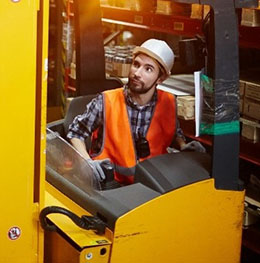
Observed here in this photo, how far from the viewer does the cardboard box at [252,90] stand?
5.66 metres

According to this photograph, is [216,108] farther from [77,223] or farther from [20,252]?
[20,252]

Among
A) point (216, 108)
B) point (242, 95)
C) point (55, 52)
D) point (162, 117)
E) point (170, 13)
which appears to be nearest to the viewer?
point (216, 108)

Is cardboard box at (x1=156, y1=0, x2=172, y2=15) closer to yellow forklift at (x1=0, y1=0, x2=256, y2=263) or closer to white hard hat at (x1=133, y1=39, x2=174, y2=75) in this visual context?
white hard hat at (x1=133, y1=39, x2=174, y2=75)

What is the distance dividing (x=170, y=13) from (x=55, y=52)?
12.4 feet

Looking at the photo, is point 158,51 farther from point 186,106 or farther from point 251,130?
point 251,130

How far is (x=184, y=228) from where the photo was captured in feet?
11.4

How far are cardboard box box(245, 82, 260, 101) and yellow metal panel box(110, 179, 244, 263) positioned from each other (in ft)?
6.93

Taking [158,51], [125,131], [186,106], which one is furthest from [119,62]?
[125,131]

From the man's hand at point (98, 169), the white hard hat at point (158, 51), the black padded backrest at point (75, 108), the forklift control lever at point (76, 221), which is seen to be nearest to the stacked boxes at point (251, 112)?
the white hard hat at point (158, 51)

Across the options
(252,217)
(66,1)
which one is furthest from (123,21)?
(252,217)

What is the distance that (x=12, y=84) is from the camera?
2832 mm

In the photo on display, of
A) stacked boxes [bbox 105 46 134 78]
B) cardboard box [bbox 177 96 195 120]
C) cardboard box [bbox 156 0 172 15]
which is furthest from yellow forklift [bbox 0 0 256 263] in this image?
Result: stacked boxes [bbox 105 46 134 78]

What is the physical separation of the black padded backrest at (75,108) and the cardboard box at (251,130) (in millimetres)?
1624

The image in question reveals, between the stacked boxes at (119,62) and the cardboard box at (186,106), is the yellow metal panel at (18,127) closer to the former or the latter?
the cardboard box at (186,106)
